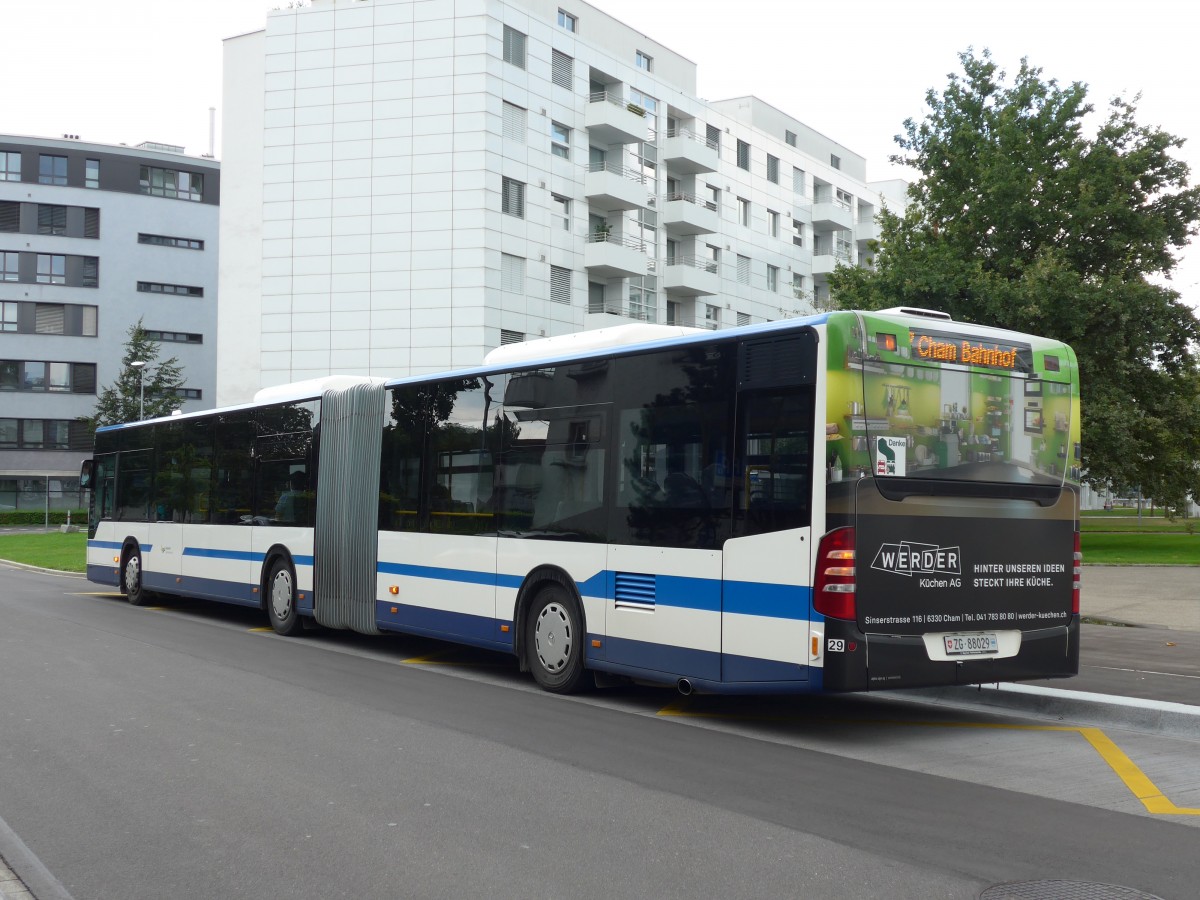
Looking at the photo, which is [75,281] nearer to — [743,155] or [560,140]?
[560,140]

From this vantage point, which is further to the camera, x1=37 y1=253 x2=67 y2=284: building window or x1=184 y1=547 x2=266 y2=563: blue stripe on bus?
x1=37 y1=253 x2=67 y2=284: building window

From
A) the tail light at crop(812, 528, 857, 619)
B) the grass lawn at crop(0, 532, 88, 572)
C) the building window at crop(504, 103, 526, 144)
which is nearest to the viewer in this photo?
the tail light at crop(812, 528, 857, 619)

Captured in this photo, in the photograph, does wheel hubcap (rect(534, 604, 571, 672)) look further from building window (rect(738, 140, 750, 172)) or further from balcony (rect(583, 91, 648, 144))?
building window (rect(738, 140, 750, 172))

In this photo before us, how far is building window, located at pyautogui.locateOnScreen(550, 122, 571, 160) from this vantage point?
4700 cm

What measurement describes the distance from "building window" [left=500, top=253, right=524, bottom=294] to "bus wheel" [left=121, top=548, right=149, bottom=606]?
25.7 metres

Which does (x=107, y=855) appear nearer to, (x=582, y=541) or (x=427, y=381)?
(x=582, y=541)

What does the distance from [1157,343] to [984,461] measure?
28736 millimetres

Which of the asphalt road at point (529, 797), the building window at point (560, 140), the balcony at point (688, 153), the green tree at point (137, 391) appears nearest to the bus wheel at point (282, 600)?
the asphalt road at point (529, 797)

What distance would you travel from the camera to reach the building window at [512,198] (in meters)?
44.4

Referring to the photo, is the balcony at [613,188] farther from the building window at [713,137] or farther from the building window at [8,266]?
the building window at [8,266]

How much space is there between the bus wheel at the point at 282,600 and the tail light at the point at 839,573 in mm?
8632

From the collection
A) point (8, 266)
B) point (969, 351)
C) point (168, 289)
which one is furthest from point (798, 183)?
point (969, 351)

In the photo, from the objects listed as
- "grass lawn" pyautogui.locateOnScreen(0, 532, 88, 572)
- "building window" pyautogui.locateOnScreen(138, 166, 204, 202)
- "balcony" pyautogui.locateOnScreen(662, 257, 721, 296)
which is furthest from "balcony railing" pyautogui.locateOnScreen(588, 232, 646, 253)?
"building window" pyautogui.locateOnScreen(138, 166, 204, 202)

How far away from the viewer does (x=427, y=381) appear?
12719mm
